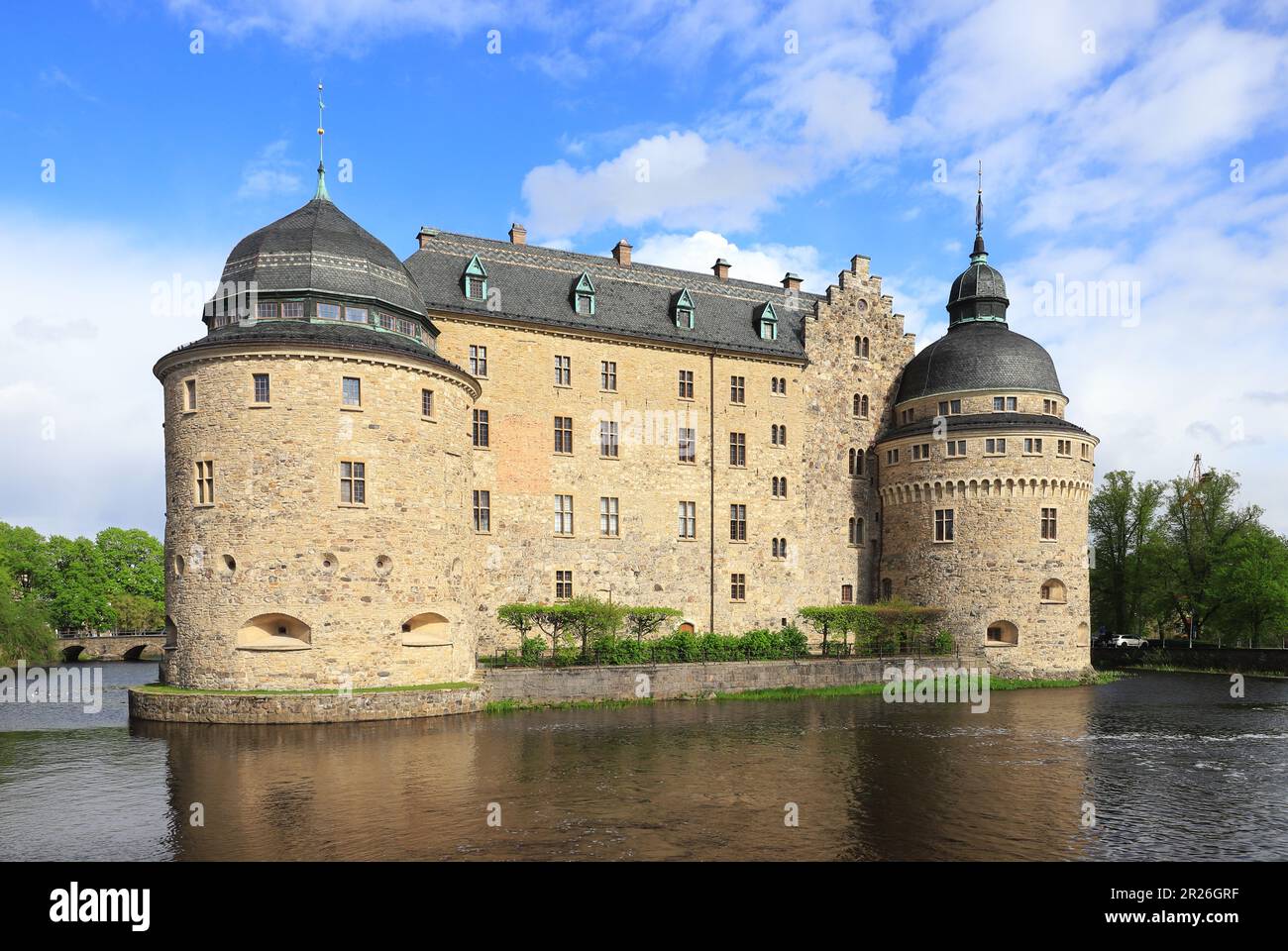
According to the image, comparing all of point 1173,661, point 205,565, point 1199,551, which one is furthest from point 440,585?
point 1199,551

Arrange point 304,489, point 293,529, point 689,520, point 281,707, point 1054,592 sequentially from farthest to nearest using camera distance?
point 1054,592 < point 689,520 < point 304,489 < point 293,529 < point 281,707

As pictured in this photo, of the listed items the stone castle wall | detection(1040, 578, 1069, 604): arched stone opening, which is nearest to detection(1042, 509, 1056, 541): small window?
detection(1040, 578, 1069, 604): arched stone opening

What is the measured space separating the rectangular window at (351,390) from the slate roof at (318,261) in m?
3.48

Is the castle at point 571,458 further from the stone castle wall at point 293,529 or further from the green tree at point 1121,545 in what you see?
the green tree at point 1121,545

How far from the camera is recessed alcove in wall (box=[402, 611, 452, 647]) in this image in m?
31.7

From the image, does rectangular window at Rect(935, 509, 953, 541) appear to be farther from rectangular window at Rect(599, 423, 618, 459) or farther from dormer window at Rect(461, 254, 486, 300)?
dormer window at Rect(461, 254, 486, 300)

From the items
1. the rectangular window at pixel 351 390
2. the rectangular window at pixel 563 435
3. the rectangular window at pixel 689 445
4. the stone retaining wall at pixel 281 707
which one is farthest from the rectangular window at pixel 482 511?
the stone retaining wall at pixel 281 707

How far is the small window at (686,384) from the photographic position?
4479cm

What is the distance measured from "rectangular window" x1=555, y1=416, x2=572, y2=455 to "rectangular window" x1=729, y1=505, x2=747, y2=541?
9.27m

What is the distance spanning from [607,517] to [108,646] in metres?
52.8

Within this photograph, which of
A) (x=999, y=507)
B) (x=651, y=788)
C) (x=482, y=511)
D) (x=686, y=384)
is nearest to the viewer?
(x=651, y=788)

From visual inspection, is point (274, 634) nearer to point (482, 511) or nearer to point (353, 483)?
point (353, 483)

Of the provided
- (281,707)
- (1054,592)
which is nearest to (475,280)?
(281,707)

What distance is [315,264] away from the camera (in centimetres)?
3206
